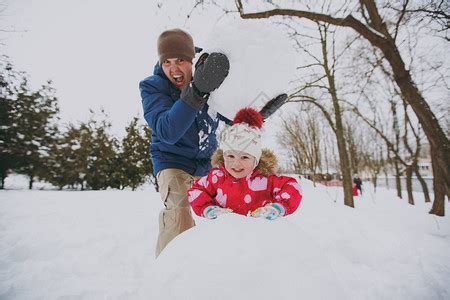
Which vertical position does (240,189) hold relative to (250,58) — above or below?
below

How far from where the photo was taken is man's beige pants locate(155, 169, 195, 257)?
1.49m

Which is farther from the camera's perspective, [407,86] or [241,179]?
[407,86]

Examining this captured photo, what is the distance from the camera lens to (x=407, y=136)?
1220 cm

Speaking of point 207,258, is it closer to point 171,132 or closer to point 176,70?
point 171,132

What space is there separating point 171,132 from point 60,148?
12011 mm

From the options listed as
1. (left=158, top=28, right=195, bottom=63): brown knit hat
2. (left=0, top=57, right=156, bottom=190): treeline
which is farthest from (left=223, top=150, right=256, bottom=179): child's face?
(left=0, top=57, right=156, bottom=190): treeline

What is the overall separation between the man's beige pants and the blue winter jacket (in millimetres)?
87

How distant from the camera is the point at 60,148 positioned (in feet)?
34.1

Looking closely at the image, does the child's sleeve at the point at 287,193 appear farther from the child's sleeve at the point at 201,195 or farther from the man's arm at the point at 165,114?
the man's arm at the point at 165,114

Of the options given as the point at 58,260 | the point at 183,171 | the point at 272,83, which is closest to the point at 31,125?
the point at 58,260

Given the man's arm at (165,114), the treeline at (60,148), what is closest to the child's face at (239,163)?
the man's arm at (165,114)

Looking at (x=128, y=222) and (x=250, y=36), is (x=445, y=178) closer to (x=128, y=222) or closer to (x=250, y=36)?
(x=250, y=36)

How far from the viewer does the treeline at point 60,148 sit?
9.02m

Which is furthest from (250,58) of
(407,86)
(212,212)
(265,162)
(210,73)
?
(407,86)
